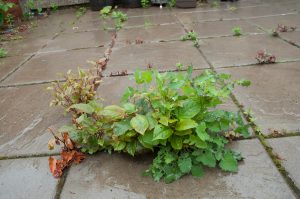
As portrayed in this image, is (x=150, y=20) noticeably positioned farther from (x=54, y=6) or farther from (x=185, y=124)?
(x=185, y=124)

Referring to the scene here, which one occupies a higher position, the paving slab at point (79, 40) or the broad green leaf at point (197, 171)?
the paving slab at point (79, 40)

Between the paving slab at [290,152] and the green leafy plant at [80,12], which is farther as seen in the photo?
the green leafy plant at [80,12]

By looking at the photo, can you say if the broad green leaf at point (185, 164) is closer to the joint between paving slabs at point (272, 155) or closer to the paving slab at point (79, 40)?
the joint between paving slabs at point (272, 155)

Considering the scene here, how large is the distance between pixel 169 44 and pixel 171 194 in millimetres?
2657

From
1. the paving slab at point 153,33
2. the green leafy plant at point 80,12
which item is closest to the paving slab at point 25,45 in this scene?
the paving slab at point 153,33

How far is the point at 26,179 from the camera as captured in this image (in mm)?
1677

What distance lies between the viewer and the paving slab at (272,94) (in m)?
1.97

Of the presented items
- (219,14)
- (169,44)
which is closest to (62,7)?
(219,14)

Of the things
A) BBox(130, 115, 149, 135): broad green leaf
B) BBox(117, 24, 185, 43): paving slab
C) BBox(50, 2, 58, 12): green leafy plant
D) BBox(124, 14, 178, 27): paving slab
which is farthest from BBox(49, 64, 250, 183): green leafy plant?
BBox(50, 2, 58, 12): green leafy plant

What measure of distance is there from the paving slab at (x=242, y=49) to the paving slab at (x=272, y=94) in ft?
0.70

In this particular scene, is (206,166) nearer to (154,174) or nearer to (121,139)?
(154,174)

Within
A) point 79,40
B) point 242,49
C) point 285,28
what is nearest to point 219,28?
point 285,28

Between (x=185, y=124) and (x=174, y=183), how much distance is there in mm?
298

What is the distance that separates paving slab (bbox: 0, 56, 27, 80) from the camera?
3.45 meters
